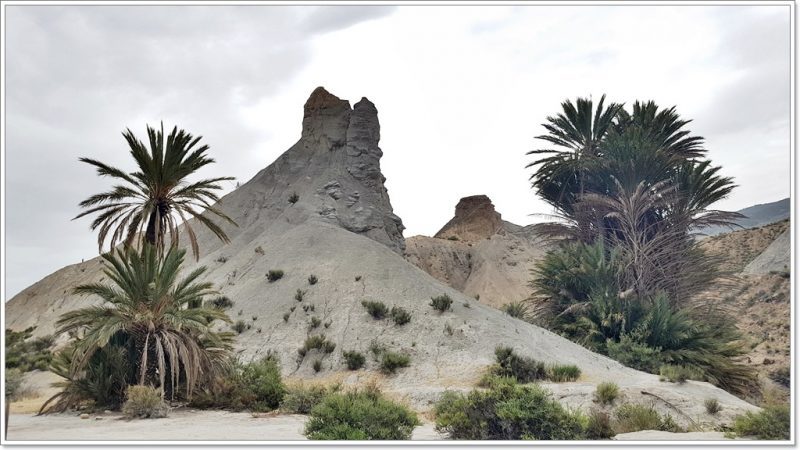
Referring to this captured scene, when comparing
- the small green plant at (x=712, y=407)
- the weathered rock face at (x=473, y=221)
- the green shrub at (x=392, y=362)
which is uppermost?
the weathered rock face at (x=473, y=221)

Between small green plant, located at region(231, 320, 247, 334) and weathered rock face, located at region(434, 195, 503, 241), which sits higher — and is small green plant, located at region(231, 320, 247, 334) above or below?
below

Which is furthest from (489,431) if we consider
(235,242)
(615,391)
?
(235,242)

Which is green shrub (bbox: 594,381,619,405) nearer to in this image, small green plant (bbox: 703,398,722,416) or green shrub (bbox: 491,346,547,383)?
small green plant (bbox: 703,398,722,416)

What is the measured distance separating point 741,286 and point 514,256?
25.9m

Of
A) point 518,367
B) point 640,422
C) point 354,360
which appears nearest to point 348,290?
point 354,360

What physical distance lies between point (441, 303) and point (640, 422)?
1226 cm

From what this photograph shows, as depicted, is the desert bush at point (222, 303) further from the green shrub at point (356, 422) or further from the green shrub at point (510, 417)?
the green shrub at point (510, 417)

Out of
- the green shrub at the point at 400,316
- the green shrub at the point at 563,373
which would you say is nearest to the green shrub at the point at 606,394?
the green shrub at the point at 563,373

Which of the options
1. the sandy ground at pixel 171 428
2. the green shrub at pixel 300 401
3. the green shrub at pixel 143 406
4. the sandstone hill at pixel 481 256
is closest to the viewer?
the sandy ground at pixel 171 428

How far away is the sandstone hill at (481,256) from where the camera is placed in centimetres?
6056

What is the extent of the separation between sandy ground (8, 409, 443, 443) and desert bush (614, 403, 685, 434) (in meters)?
4.19

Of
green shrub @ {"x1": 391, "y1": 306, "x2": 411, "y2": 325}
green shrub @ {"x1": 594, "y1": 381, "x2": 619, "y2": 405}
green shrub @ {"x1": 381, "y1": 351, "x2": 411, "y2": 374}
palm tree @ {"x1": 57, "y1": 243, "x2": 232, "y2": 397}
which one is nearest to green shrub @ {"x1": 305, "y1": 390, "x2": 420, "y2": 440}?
palm tree @ {"x1": 57, "y1": 243, "x2": 232, "y2": 397}

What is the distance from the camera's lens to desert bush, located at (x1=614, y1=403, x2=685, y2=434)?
42.5 feet

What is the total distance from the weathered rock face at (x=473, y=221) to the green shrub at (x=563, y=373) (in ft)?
174
